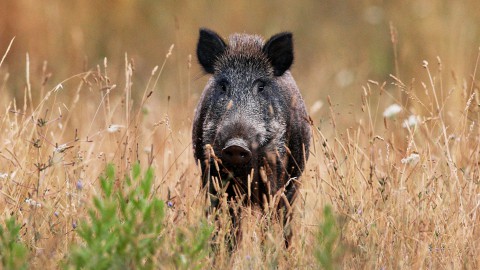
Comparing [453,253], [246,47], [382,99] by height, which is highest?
[246,47]

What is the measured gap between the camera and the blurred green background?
35.4 ft

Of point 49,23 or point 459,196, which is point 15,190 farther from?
point 49,23

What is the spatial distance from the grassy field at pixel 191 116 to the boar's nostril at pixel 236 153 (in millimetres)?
293

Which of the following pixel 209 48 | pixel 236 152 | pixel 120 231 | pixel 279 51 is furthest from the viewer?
pixel 209 48

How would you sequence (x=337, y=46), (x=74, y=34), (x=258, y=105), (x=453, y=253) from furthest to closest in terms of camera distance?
(x=337, y=46) < (x=74, y=34) < (x=258, y=105) < (x=453, y=253)

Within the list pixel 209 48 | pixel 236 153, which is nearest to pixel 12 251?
pixel 236 153

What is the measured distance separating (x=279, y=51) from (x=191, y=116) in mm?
1442

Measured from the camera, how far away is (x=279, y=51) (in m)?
6.68

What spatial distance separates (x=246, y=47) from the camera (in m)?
6.70

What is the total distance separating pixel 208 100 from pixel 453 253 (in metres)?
2.47

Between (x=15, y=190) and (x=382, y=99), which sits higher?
(x=15, y=190)

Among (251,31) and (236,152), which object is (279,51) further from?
(251,31)

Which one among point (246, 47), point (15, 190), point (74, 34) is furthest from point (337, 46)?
point (15, 190)

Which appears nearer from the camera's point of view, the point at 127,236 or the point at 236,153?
the point at 127,236
